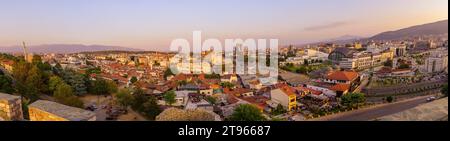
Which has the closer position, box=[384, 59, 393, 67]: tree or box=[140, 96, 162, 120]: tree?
box=[140, 96, 162, 120]: tree

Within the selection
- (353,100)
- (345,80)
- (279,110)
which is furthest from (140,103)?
→ (345,80)

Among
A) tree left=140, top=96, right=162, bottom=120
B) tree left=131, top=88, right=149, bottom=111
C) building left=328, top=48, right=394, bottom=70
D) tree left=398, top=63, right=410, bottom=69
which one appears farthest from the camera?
building left=328, top=48, right=394, bottom=70

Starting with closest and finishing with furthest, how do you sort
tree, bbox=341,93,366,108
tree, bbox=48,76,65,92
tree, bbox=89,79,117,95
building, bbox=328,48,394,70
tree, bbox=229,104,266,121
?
tree, bbox=229,104,266,121 < tree, bbox=341,93,366,108 < tree, bbox=48,76,65,92 < tree, bbox=89,79,117,95 < building, bbox=328,48,394,70

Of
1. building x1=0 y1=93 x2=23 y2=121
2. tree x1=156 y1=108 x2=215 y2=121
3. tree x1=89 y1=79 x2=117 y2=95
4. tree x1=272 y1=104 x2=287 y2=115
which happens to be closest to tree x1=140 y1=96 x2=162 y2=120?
tree x1=272 y1=104 x2=287 y2=115

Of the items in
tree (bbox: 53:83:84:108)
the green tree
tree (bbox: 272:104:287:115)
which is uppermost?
the green tree

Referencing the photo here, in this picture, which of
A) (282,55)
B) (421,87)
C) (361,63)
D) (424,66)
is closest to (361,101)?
(421,87)

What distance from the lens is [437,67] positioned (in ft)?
29.8

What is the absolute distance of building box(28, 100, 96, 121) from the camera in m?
1.13

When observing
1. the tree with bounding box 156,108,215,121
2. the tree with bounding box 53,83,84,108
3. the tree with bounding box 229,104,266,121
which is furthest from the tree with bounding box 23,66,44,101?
the tree with bounding box 156,108,215,121

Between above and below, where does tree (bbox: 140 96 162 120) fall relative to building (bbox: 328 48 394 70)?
below

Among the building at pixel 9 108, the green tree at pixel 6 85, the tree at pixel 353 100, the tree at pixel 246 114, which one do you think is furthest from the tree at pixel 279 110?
the green tree at pixel 6 85

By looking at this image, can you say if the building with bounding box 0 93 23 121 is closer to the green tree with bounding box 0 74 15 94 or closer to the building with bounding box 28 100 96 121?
the building with bounding box 28 100 96 121

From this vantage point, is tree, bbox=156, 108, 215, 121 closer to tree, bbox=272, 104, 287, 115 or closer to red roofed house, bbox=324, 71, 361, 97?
tree, bbox=272, 104, 287, 115
